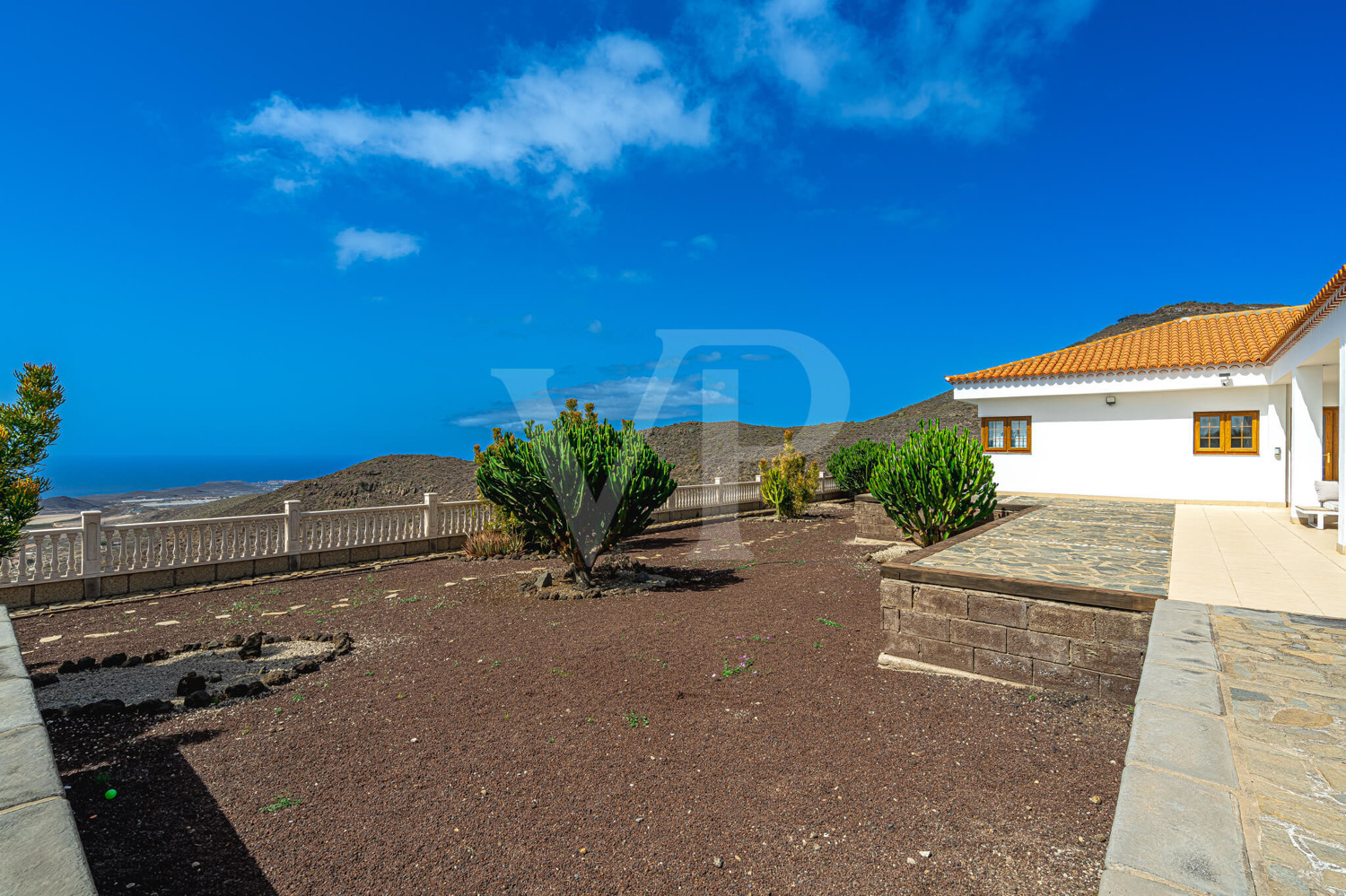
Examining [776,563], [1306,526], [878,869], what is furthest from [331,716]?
[1306,526]

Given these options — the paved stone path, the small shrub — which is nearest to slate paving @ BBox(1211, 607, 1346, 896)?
the paved stone path

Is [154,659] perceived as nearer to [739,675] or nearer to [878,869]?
[739,675]

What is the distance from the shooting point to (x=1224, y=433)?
1401cm

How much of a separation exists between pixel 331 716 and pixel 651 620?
139 inches

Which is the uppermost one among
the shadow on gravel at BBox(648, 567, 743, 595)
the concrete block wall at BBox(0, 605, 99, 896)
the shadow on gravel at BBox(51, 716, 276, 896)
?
the concrete block wall at BBox(0, 605, 99, 896)

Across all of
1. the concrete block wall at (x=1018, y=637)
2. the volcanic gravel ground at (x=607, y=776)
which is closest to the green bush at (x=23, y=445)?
the volcanic gravel ground at (x=607, y=776)

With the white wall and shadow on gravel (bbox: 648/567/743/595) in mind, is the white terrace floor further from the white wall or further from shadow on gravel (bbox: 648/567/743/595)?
shadow on gravel (bbox: 648/567/743/595)

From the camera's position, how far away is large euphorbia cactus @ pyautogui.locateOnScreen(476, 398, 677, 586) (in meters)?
8.86

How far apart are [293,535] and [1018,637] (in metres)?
11.5

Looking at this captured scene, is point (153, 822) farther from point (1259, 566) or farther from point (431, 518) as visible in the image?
point (431, 518)

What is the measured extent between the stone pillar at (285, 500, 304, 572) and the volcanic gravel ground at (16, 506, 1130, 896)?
4.41 meters

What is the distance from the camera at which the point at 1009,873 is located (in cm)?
281

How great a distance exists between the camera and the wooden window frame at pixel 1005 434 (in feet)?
54.6

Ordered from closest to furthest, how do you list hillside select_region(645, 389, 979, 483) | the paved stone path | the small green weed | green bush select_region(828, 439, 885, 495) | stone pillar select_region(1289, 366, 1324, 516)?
the paved stone path, the small green weed, stone pillar select_region(1289, 366, 1324, 516), green bush select_region(828, 439, 885, 495), hillside select_region(645, 389, 979, 483)
